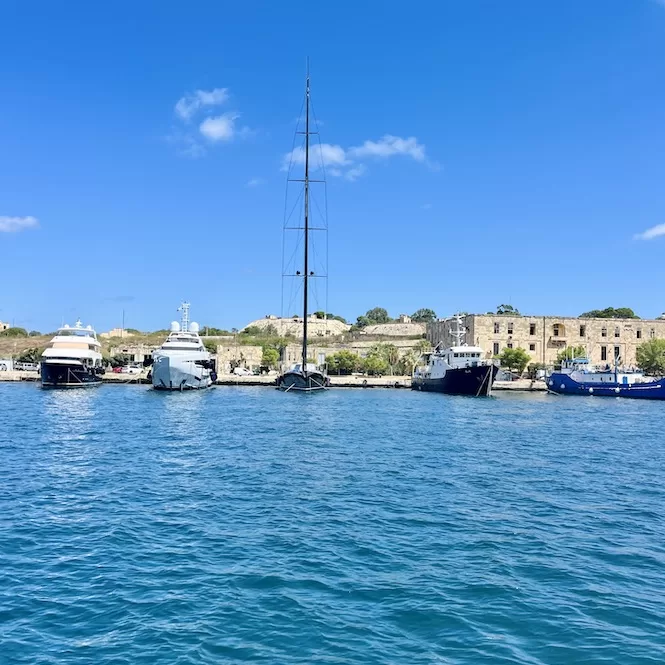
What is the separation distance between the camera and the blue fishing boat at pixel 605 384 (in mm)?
63750

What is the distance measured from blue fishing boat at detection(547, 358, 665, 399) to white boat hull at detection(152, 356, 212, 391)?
35.6m

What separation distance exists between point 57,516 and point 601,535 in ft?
36.1

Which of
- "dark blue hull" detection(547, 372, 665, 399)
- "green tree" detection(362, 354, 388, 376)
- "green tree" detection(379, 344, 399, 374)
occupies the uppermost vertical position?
"green tree" detection(379, 344, 399, 374)

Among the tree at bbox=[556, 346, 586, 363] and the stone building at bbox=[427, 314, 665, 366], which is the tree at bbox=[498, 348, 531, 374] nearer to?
the stone building at bbox=[427, 314, 665, 366]

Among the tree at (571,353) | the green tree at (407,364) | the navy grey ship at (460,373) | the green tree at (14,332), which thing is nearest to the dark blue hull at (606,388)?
the navy grey ship at (460,373)

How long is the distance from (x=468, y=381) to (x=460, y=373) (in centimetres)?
106

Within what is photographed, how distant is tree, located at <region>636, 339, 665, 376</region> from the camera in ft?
258

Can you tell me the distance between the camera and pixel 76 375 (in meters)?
62.9

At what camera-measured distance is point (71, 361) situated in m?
62.2

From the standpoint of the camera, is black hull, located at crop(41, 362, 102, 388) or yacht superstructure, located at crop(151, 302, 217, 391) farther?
black hull, located at crop(41, 362, 102, 388)

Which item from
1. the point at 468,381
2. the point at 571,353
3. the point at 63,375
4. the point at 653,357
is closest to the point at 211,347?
the point at 63,375

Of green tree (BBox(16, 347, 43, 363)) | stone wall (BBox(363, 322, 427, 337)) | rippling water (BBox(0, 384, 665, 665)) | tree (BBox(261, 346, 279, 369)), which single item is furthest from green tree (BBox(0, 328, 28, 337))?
rippling water (BBox(0, 384, 665, 665))

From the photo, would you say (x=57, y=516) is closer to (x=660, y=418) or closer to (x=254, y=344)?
(x=660, y=418)

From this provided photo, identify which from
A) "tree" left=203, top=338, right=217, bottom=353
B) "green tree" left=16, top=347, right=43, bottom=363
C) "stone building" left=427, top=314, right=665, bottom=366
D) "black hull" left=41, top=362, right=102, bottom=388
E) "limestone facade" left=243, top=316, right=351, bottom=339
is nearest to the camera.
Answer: "black hull" left=41, top=362, right=102, bottom=388
